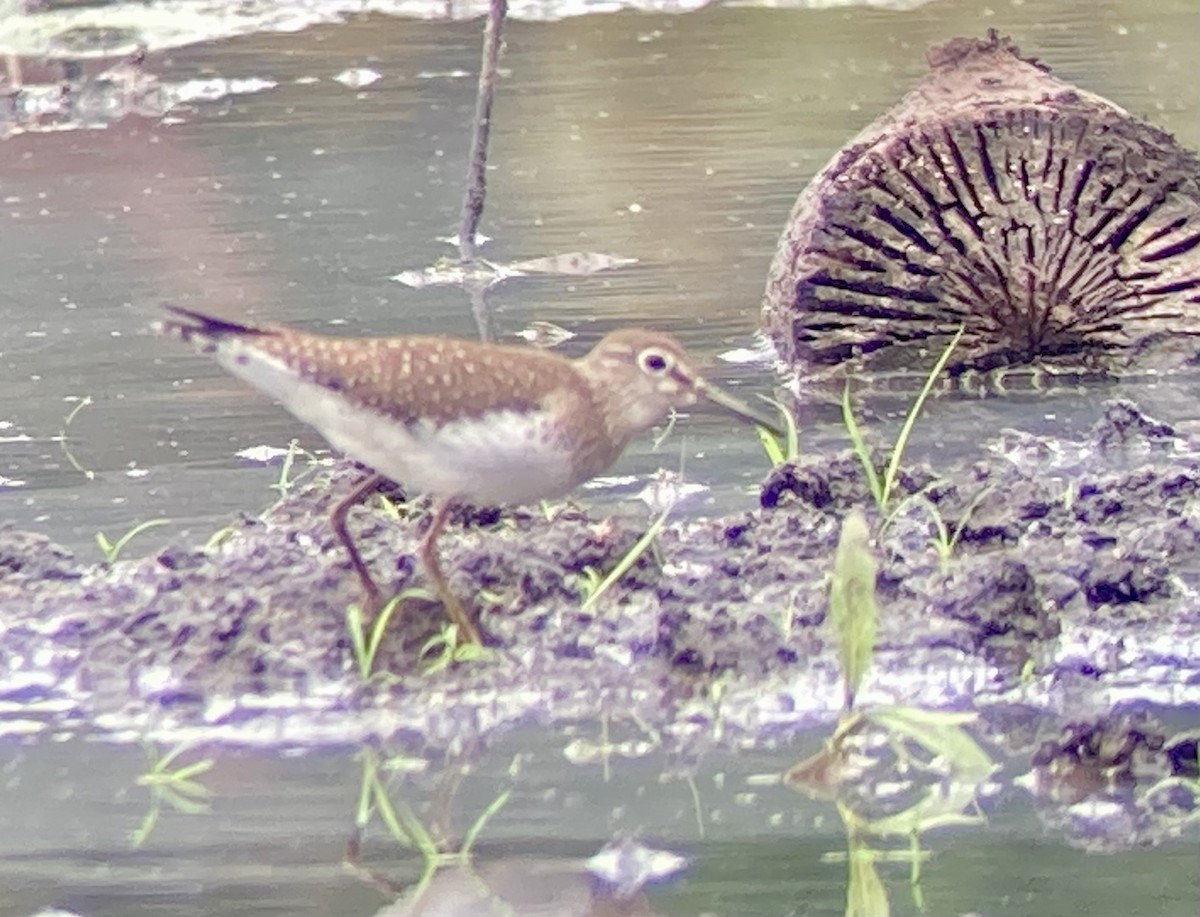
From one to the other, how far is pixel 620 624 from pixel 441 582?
30 centimetres

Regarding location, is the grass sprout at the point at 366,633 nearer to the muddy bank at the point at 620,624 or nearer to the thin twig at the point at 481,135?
the muddy bank at the point at 620,624

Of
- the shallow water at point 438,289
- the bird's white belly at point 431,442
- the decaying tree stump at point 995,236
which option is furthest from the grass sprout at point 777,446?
the decaying tree stump at point 995,236

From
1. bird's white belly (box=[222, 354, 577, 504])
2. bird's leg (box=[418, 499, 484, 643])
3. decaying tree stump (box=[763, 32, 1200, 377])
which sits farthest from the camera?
decaying tree stump (box=[763, 32, 1200, 377])

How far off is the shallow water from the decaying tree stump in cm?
24

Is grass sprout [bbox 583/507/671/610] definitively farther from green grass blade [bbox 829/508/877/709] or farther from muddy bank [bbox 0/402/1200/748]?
green grass blade [bbox 829/508/877/709]

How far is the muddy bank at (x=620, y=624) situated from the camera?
11.1 feet

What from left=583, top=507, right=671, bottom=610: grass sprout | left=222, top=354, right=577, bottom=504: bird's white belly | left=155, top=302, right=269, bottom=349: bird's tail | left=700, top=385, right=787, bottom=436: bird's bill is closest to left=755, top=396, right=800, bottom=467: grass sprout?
left=700, top=385, right=787, bottom=436: bird's bill

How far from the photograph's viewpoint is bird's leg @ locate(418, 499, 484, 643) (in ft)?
11.3

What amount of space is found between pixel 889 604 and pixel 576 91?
5.25 m

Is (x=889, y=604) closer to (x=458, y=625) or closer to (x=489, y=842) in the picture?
(x=458, y=625)

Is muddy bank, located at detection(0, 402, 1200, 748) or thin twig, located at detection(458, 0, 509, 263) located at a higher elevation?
thin twig, located at detection(458, 0, 509, 263)

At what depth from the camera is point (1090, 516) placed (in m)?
3.97

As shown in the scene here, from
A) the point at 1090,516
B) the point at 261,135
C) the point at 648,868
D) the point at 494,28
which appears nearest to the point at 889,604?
the point at 1090,516

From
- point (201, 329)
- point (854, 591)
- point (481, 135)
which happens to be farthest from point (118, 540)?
point (481, 135)
